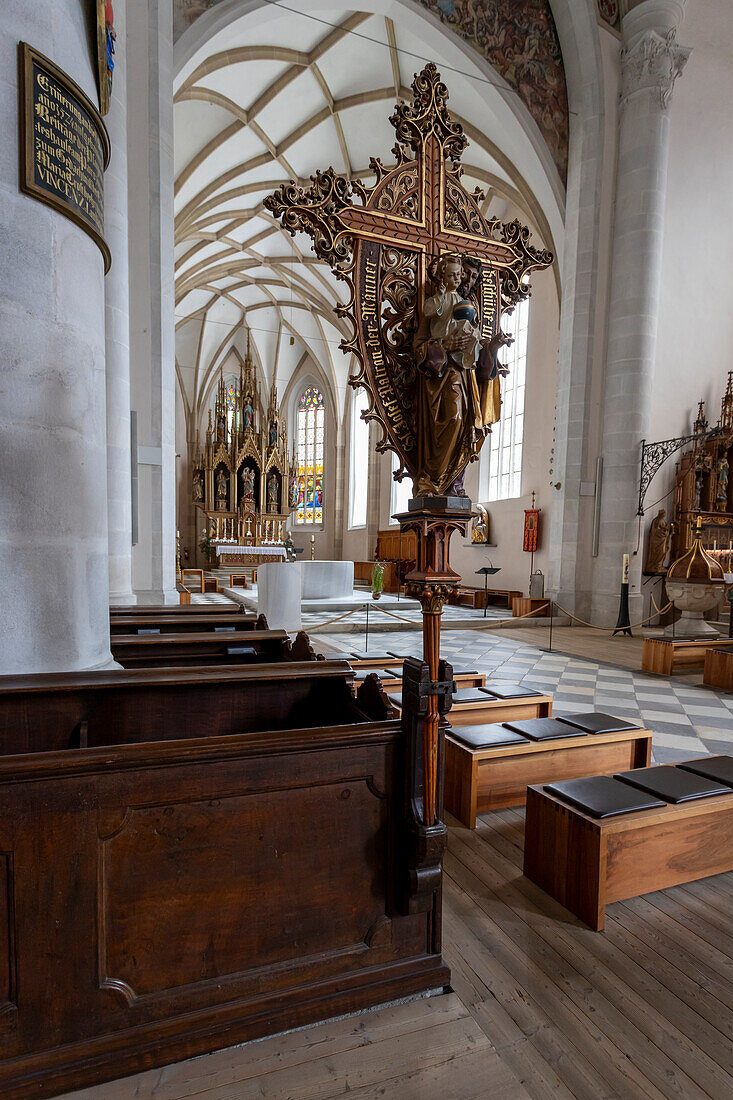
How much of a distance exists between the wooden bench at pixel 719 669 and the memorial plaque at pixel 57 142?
609 cm

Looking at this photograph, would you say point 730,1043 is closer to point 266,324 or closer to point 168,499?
point 168,499

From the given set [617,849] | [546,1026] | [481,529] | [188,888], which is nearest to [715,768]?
[617,849]

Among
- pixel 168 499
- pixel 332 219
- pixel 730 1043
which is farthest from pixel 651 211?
pixel 730 1043

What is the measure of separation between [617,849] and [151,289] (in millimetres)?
6748

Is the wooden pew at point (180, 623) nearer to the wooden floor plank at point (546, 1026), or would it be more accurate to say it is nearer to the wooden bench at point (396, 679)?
the wooden bench at point (396, 679)

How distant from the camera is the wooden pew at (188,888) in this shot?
4.13 feet

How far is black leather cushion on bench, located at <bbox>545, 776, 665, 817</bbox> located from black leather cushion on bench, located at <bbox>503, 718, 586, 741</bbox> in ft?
1.72

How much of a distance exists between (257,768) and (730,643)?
262 inches

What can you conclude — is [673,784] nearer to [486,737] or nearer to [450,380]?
[486,737]

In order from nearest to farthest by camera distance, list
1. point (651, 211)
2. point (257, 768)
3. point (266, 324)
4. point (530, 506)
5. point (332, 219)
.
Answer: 1. point (257, 768)
2. point (332, 219)
3. point (651, 211)
4. point (530, 506)
5. point (266, 324)

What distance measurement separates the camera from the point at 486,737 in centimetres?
280

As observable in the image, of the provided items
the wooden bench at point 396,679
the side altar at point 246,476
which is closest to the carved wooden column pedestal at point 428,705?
the wooden bench at point 396,679

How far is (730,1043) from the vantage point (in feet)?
5.01

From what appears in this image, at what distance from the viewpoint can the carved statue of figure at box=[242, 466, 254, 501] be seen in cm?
2084
